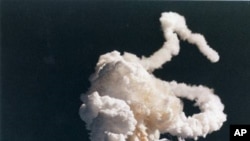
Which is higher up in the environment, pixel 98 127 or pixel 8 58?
pixel 8 58

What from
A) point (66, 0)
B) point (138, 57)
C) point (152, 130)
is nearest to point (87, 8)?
point (66, 0)

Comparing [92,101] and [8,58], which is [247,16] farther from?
[8,58]

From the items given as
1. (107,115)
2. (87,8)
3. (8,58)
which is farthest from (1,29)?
(107,115)

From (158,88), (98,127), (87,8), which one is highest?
(87,8)

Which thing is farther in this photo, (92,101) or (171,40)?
(171,40)

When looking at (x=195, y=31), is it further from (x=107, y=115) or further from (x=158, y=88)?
(x=107, y=115)

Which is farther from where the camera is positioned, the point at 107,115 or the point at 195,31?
the point at 195,31
